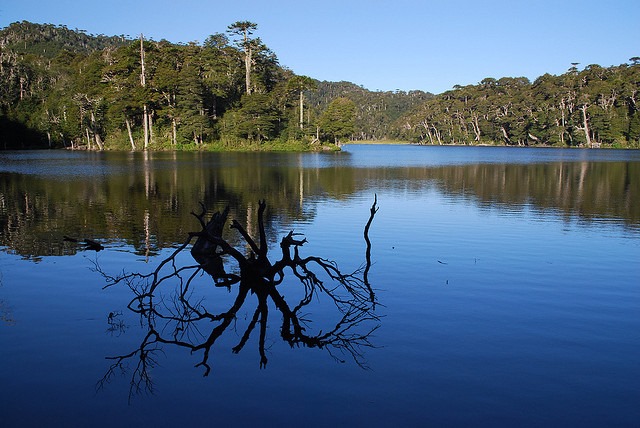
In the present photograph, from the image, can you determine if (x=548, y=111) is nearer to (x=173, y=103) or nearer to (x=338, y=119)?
(x=338, y=119)

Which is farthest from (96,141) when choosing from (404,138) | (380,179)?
(404,138)

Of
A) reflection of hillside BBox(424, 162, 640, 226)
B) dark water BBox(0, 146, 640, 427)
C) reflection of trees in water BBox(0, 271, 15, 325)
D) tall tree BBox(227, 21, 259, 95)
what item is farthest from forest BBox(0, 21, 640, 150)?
reflection of trees in water BBox(0, 271, 15, 325)

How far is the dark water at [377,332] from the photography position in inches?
248

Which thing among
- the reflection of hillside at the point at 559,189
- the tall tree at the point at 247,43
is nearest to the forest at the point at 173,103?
the tall tree at the point at 247,43

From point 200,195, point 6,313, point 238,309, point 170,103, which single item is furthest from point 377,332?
point 170,103

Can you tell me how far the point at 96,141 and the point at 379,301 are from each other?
268ft

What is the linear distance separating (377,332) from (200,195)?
18.7 meters

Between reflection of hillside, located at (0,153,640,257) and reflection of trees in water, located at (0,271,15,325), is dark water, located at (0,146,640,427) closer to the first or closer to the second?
reflection of trees in water, located at (0,271,15,325)

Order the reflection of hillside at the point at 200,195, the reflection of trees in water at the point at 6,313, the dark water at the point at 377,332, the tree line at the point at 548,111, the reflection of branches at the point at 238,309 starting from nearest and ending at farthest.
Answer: the dark water at the point at 377,332, the reflection of branches at the point at 238,309, the reflection of trees in water at the point at 6,313, the reflection of hillside at the point at 200,195, the tree line at the point at 548,111

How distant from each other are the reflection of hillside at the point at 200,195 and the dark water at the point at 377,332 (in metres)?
0.24

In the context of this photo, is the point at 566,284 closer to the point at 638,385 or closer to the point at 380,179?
the point at 638,385

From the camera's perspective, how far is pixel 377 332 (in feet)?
28.5

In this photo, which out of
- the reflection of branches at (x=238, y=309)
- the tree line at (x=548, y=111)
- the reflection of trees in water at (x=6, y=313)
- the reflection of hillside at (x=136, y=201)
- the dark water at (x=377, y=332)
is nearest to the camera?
the dark water at (x=377, y=332)

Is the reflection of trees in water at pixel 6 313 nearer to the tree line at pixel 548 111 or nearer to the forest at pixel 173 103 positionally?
the forest at pixel 173 103
